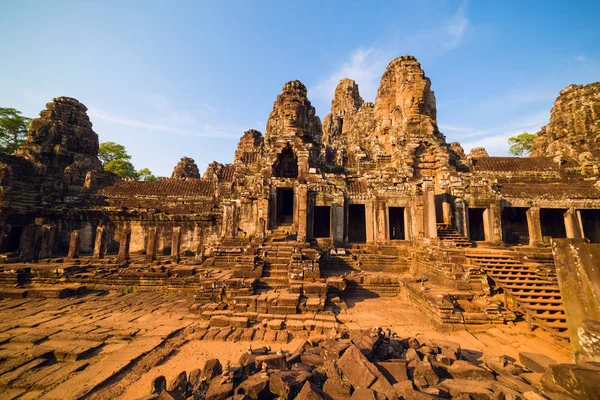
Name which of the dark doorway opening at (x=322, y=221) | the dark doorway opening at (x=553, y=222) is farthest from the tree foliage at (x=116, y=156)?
the dark doorway opening at (x=553, y=222)

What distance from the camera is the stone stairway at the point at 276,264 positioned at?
970 centimetres

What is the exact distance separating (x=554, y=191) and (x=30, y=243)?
101 feet

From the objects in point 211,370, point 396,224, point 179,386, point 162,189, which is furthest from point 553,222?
point 162,189

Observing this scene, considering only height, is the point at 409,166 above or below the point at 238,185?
above

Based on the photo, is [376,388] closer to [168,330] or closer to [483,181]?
[168,330]

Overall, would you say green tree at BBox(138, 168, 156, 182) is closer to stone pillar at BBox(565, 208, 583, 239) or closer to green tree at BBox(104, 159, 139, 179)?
green tree at BBox(104, 159, 139, 179)

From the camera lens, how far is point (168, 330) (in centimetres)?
661

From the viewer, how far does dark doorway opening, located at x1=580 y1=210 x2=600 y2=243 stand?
16750 mm

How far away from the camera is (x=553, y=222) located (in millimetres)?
17516

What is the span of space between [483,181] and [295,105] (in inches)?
521

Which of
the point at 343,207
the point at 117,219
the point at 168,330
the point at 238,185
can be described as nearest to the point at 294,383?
the point at 168,330

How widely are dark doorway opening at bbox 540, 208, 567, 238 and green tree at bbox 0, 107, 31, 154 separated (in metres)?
50.1

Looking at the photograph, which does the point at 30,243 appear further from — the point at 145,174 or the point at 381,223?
the point at 145,174

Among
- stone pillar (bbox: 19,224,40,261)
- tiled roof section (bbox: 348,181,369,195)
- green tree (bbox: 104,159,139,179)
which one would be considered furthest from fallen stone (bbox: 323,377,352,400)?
green tree (bbox: 104,159,139,179)
